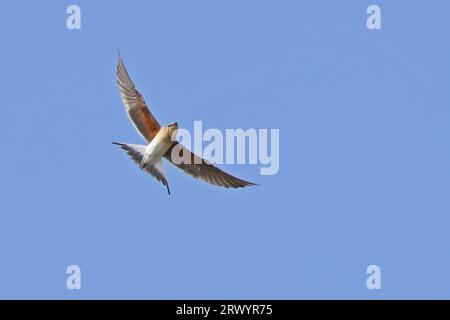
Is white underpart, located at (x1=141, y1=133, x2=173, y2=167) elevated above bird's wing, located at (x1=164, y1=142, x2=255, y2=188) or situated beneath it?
elevated above

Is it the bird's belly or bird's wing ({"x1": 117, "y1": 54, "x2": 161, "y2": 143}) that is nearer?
the bird's belly

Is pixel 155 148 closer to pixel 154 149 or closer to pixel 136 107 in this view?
pixel 154 149

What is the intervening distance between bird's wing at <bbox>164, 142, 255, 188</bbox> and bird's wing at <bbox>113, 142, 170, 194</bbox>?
409mm

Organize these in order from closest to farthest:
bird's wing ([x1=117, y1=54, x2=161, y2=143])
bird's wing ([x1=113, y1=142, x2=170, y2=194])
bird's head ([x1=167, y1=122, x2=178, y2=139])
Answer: bird's head ([x1=167, y1=122, x2=178, y2=139]) → bird's wing ([x1=113, y1=142, x2=170, y2=194]) → bird's wing ([x1=117, y1=54, x2=161, y2=143])

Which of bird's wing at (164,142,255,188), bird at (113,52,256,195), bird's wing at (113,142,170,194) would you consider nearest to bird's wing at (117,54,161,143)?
bird at (113,52,256,195)

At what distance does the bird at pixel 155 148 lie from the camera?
19.5 meters

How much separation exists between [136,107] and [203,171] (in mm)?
1409

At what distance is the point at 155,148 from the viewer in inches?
766

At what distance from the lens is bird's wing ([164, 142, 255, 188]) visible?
20.0 m

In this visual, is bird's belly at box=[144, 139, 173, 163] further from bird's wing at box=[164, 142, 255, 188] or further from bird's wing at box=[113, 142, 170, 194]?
bird's wing at box=[164, 142, 255, 188]

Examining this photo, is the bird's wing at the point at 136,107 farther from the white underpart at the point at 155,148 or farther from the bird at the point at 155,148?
the white underpart at the point at 155,148

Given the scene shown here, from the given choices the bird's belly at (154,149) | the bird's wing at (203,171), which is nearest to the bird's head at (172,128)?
the bird's belly at (154,149)

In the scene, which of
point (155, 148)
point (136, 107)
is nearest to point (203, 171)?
point (155, 148)
